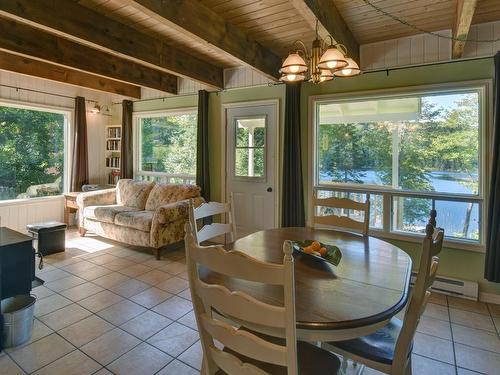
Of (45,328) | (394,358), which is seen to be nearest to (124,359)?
(45,328)

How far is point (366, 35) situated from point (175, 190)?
3189 mm

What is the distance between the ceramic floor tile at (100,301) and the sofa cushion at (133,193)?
1.99 m

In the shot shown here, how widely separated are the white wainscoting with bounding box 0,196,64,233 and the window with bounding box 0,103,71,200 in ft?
0.43

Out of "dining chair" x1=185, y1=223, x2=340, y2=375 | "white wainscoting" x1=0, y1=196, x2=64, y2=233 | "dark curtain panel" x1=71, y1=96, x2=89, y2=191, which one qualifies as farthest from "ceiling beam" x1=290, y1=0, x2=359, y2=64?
"white wainscoting" x1=0, y1=196, x2=64, y2=233

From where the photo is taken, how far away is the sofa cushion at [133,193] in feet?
15.7

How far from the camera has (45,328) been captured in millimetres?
2328

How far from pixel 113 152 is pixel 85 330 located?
434cm

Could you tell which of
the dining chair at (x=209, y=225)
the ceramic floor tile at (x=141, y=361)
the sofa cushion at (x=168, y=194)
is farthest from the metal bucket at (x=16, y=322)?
the sofa cushion at (x=168, y=194)

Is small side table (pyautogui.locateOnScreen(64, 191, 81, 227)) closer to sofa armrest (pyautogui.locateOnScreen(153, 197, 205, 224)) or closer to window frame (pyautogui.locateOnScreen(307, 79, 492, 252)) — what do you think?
sofa armrest (pyautogui.locateOnScreen(153, 197, 205, 224))

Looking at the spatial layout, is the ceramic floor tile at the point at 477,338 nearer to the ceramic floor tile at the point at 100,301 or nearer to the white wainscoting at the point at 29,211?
the ceramic floor tile at the point at 100,301

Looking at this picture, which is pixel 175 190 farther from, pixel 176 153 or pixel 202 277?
pixel 202 277

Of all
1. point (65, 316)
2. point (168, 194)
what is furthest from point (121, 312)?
point (168, 194)

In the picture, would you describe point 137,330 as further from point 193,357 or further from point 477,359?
point 477,359

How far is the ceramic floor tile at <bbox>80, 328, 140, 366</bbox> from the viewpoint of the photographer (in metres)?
2.03
